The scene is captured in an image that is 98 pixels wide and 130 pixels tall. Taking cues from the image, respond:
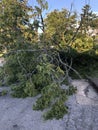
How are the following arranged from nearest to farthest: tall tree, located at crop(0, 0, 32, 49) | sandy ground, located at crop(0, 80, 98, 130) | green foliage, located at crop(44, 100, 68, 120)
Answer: sandy ground, located at crop(0, 80, 98, 130), green foliage, located at crop(44, 100, 68, 120), tall tree, located at crop(0, 0, 32, 49)

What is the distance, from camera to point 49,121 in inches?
162

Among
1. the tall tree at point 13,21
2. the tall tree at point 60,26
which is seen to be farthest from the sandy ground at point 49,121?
the tall tree at point 60,26

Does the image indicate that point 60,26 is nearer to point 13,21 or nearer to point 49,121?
point 13,21

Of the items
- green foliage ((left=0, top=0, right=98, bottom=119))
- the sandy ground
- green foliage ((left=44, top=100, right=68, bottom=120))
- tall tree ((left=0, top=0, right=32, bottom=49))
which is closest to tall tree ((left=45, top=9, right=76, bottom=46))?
green foliage ((left=0, top=0, right=98, bottom=119))

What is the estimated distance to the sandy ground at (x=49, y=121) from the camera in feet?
12.9

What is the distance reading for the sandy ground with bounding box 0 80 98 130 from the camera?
3945mm

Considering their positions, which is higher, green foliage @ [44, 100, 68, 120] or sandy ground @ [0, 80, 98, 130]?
green foliage @ [44, 100, 68, 120]

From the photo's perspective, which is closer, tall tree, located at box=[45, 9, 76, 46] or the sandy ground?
the sandy ground

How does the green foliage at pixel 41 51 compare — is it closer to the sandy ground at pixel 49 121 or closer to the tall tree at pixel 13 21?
the tall tree at pixel 13 21

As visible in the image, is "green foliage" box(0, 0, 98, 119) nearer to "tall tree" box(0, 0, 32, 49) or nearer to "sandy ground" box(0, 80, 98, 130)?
"tall tree" box(0, 0, 32, 49)

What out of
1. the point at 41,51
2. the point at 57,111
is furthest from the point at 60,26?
the point at 57,111

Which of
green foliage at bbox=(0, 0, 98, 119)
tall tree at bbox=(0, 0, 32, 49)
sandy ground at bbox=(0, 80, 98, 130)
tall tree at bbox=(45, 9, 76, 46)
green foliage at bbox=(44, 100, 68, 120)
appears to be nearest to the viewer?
sandy ground at bbox=(0, 80, 98, 130)

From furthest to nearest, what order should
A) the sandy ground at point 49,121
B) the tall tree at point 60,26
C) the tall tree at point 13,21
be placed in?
the tall tree at point 60,26
the tall tree at point 13,21
the sandy ground at point 49,121

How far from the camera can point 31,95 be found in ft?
17.3
